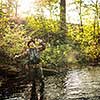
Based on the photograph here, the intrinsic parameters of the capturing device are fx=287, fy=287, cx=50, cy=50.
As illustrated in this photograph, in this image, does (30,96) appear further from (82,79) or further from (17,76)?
(82,79)

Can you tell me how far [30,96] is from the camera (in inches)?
443

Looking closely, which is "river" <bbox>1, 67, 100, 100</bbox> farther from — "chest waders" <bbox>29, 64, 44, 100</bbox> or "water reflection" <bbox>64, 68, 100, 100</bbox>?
"chest waders" <bbox>29, 64, 44, 100</bbox>

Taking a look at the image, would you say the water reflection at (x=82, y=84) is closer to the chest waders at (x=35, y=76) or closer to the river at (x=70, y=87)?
the river at (x=70, y=87)

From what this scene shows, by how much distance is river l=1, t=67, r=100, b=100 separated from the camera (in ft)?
37.0

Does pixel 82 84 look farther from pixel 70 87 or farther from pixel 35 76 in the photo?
pixel 35 76

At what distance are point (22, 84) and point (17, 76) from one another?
3.94ft

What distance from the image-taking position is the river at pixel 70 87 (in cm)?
1127

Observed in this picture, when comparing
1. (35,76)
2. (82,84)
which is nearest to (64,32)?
(82,84)

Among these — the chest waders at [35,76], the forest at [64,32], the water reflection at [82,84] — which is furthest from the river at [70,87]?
the forest at [64,32]

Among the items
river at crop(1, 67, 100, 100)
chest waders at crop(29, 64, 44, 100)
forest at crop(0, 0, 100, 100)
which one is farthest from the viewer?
forest at crop(0, 0, 100, 100)

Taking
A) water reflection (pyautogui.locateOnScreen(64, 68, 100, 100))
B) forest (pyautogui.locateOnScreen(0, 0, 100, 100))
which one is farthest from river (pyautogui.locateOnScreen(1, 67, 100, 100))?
forest (pyautogui.locateOnScreen(0, 0, 100, 100))

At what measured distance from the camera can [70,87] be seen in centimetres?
1334

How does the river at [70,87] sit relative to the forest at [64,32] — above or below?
below

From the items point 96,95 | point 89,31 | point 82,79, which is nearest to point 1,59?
point 82,79
